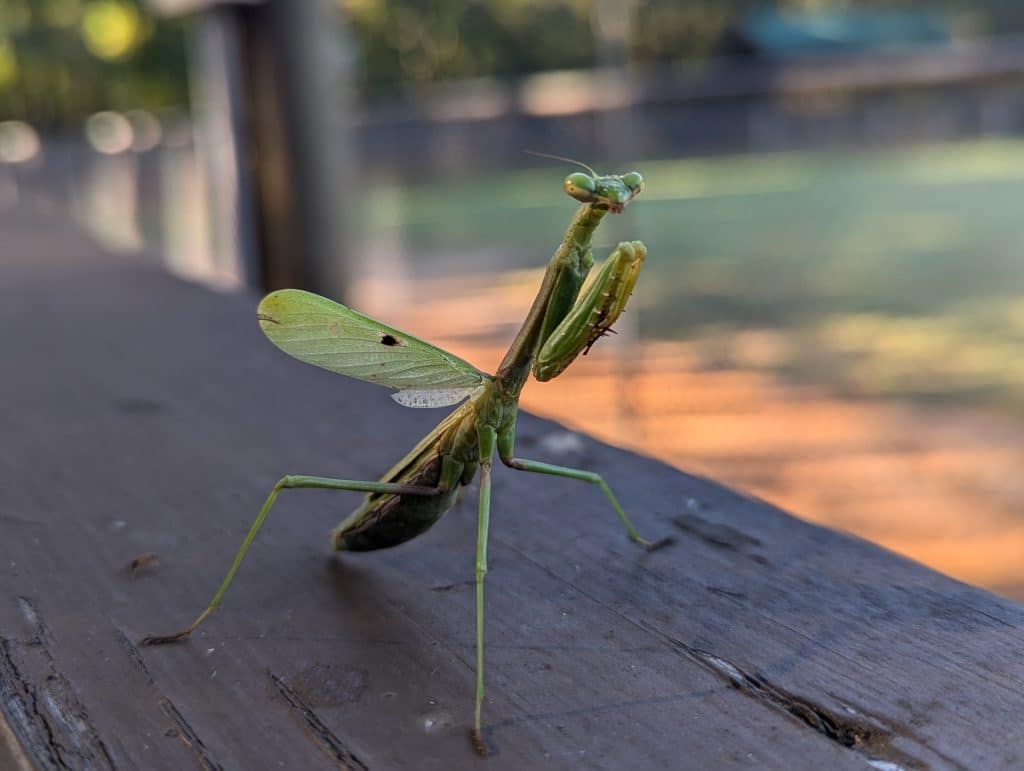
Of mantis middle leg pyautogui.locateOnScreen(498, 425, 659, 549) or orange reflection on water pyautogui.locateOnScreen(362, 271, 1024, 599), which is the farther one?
orange reflection on water pyautogui.locateOnScreen(362, 271, 1024, 599)

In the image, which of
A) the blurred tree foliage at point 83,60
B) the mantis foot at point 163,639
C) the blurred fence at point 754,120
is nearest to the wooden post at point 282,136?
the mantis foot at point 163,639

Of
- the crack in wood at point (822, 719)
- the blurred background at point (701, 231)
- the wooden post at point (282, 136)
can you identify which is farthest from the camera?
the blurred background at point (701, 231)

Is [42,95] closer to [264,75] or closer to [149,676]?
[264,75]

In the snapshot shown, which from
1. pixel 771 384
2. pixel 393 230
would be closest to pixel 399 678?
pixel 771 384

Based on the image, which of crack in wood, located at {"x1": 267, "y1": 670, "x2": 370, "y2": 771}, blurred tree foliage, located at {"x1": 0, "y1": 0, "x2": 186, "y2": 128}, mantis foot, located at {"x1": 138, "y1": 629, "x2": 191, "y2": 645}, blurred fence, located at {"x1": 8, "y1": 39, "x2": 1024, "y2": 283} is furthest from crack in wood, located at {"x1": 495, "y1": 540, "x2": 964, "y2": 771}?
blurred tree foliage, located at {"x1": 0, "y1": 0, "x2": 186, "y2": 128}

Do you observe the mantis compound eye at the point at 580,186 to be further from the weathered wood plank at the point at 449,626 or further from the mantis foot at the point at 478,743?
the mantis foot at the point at 478,743

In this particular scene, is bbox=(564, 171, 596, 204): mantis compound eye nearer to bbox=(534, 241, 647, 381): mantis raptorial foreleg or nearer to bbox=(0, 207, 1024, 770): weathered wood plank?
bbox=(534, 241, 647, 381): mantis raptorial foreleg
